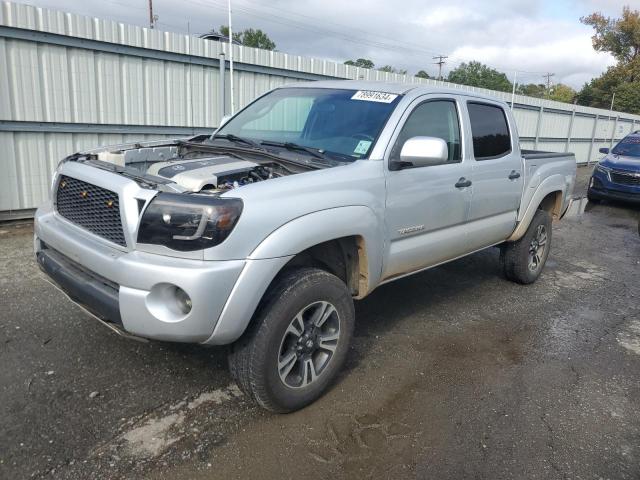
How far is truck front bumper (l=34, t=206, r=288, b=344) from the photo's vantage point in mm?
2488

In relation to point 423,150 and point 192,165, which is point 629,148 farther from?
point 192,165

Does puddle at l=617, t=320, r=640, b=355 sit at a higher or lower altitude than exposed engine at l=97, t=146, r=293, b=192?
lower

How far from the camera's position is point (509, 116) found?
16.9ft

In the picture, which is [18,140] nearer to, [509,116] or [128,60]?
[128,60]

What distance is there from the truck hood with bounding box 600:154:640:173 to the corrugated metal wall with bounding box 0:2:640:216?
7796 millimetres

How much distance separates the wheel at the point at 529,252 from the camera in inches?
219

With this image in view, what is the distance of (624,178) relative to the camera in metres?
11.6

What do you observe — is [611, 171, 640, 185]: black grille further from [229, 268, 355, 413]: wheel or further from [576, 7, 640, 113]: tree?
[576, 7, 640, 113]: tree

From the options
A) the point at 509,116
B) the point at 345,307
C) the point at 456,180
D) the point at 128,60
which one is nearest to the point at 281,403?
the point at 345,307

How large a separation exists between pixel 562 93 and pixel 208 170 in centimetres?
8080

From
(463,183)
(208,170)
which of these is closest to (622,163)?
(463,183)

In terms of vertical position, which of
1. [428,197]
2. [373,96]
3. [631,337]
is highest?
[373,96]

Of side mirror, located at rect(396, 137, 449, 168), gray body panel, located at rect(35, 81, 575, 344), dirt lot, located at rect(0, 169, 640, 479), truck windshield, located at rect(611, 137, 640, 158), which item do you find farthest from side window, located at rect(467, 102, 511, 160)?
truck windshield, located at rect(611, 137, 640, 158)

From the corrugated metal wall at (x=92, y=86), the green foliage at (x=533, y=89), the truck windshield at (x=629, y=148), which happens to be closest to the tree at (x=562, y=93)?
the green foliage at (x=533, y=89)
